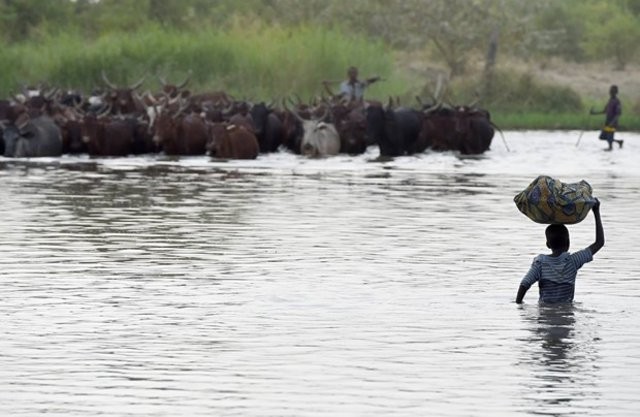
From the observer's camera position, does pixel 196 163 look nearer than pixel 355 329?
No

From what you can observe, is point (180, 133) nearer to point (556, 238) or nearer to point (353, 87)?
point (353, 87)

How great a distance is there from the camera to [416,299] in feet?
43.4

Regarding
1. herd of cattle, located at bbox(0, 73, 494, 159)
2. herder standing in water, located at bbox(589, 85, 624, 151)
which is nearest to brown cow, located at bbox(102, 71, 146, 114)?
herd of cattle, located at bbox(0, 73, 494, 159)

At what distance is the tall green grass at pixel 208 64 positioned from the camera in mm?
50688

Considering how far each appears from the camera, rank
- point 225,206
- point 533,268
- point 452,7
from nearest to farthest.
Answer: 1. point 533,268
2. point 225,206
3. point 452,7

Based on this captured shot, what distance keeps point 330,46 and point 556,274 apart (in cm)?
3903

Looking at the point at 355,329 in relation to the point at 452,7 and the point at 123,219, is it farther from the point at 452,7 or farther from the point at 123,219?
the point at 452,7

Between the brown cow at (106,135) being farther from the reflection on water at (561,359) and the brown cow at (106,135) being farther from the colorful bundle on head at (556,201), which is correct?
the colorful bundle on head at (556,201)

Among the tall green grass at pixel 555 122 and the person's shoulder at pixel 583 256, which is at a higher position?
the person's shoulder at pixel 583 256

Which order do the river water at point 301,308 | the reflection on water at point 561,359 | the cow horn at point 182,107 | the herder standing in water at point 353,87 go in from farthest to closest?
the herder standing in water at point 353,87
the cow horn at point 182,107
the river water at point 301,308
the reflection on water at point 561,359

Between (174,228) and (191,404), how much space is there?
9758 mm

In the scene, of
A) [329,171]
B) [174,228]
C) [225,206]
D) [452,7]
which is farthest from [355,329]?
[452,7]

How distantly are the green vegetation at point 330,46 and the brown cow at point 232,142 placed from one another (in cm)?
1297

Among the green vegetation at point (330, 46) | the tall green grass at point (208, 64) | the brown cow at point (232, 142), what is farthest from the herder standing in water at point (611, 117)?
the tall green grass at point (208, 64)
